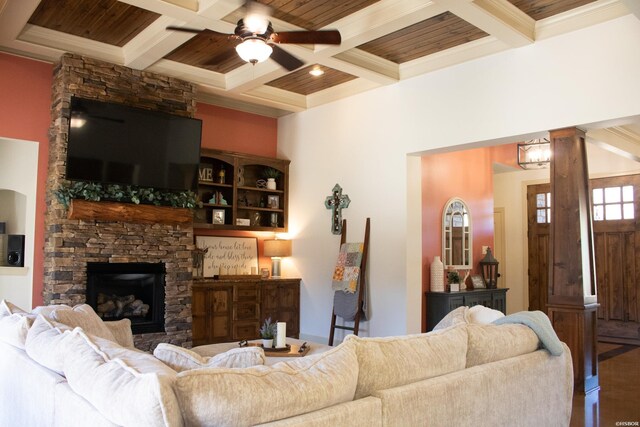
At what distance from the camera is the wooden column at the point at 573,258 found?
4.95 metres

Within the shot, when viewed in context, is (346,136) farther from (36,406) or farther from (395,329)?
(36,406)

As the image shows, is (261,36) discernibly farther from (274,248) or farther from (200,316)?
(274,248)

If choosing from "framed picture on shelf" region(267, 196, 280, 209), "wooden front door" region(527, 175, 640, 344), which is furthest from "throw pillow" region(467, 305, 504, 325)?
"wooden front door" region(527, 175, 640, 344)

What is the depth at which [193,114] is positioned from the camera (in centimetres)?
672

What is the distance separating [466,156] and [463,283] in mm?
1749

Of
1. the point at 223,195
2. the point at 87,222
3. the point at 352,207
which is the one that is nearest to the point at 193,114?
the point at 223,195

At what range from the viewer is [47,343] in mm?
2367

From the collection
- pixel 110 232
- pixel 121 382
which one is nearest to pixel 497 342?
pixel 121 382

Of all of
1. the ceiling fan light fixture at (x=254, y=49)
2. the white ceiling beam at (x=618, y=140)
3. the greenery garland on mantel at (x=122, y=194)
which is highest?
the ceiling fan light fixture at (x=254, y=49)

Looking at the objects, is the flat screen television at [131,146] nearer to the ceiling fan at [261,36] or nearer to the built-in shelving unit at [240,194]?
the built-in shelving unit at [240,194]

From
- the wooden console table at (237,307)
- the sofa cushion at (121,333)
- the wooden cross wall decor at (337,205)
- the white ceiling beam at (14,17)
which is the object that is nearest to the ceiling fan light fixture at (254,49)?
the white ceiling beam at (14,17)

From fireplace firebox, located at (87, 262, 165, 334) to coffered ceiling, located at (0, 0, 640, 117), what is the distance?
2.26 metres

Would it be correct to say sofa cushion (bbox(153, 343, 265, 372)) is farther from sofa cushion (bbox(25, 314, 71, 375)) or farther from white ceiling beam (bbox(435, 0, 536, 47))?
white ceiling beam (bbox(435, 0, 536, 47))

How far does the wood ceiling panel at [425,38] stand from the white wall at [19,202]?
3875 millimetres
